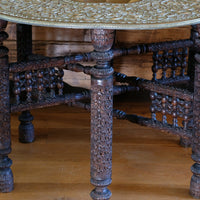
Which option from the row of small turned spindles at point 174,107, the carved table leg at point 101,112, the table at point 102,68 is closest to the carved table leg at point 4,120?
the table at point 102,68

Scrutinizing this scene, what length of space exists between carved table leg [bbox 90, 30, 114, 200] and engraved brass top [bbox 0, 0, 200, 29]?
11 cm

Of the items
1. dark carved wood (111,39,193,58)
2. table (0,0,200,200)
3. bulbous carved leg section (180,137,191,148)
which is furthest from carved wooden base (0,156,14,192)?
bulbous carved leg section (180,137,191,148)

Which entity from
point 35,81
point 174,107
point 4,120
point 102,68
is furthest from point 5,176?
point 174,107

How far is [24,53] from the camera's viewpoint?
2443 mm

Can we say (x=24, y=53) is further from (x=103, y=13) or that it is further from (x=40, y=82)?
(x=103, y=13)

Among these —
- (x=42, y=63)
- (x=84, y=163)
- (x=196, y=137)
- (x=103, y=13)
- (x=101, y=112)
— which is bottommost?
(x=84, y=163)

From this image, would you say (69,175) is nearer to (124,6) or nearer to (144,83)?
(144,83)

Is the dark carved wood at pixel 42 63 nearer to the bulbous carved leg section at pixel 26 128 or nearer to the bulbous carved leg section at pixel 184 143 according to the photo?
Result: the bulbous carved leg section at pixel 26 128

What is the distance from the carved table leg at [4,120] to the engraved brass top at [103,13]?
24cm

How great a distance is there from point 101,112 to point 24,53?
840 mm

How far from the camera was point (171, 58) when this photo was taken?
2367 mm

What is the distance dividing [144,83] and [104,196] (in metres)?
0.52

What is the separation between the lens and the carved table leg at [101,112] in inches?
66.1

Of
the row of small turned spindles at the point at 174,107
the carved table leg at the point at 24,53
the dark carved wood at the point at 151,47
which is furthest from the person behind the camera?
the carved table leg at the point at 24,53
